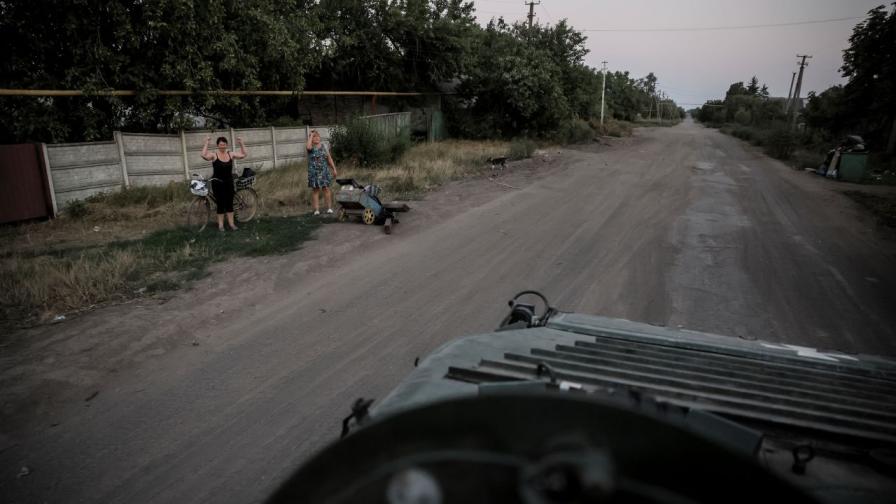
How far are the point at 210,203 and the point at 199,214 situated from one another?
0.39 metres

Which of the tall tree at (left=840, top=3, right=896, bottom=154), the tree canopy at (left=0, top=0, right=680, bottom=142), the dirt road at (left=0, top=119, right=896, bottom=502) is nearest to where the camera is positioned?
the dirt road at (left=0, top=119, right=896, bottom=502)

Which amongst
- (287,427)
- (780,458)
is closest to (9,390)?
(287,427)

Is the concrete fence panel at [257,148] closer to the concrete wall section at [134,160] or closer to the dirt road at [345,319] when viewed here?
the concrete wall section at [134,160]

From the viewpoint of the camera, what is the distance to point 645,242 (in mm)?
9094

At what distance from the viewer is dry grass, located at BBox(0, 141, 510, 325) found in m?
6.33

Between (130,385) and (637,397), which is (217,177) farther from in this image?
(637,397)

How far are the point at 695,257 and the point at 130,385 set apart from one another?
7.88 meters

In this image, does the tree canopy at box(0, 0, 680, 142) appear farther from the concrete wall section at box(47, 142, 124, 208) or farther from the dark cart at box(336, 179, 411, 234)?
the dark cart at box(336, 179, 411, 234)

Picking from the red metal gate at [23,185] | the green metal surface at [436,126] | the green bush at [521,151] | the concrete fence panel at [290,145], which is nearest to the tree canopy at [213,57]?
the concrete fence panel at [290,145]

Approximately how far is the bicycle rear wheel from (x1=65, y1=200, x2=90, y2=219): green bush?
7.63ft

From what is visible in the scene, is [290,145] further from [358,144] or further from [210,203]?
[210,203]

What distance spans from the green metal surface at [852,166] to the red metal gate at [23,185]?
75.5 feet

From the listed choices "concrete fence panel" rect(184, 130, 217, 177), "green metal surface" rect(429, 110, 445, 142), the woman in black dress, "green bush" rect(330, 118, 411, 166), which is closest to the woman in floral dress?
the woman in black dress

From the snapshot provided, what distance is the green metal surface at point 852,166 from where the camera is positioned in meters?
17.6
